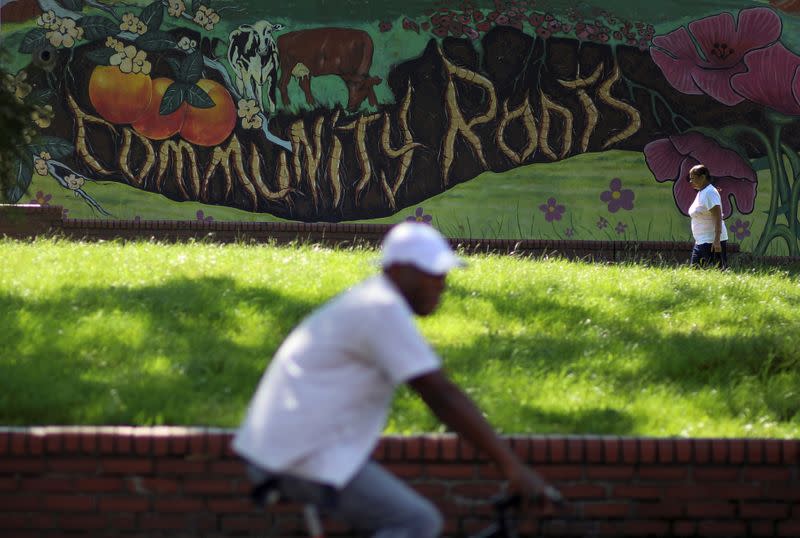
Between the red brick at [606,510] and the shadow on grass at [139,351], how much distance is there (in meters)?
1.89

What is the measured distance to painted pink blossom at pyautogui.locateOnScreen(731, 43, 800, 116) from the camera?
1792 cm

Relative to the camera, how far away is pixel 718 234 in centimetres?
1233

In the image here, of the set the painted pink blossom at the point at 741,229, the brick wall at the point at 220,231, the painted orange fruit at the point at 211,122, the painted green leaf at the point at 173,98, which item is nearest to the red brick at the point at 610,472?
the brick wall at the point at 220,231

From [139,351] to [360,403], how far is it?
3.80 m

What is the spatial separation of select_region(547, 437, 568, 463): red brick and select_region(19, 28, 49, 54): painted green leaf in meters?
14.3

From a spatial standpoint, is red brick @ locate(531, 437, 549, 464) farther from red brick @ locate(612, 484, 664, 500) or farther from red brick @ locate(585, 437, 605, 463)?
red brick @ locate(612, 484, 664, 500)

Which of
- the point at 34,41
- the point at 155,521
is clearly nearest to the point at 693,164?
the point at 34,41

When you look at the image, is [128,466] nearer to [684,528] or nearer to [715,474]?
[684,528]

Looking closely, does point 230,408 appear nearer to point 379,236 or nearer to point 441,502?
point 441,502

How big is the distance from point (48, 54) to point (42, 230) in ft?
14.9

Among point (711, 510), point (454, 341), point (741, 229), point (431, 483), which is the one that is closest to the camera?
point (431, 483)

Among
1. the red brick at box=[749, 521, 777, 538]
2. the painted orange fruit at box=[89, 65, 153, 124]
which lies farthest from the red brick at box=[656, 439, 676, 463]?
the painted orange fruit at box=[89, 65, 153, 124]

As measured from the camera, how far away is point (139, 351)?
274 inches

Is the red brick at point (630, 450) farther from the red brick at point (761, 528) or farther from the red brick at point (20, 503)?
the red brick at point (20, 503)
